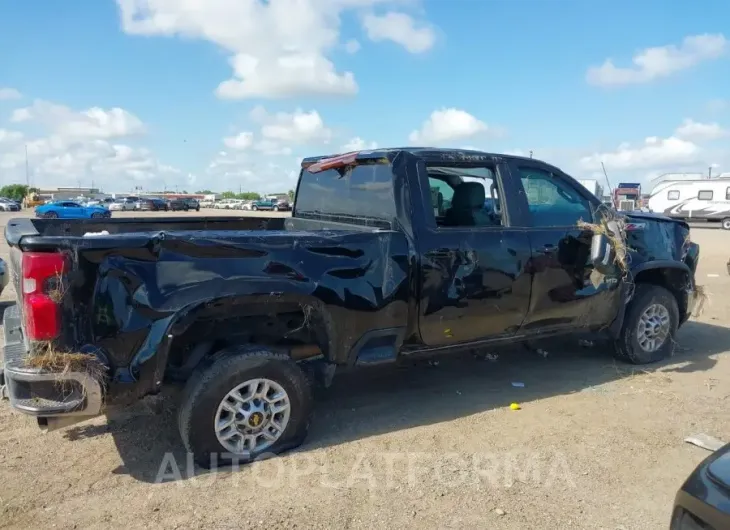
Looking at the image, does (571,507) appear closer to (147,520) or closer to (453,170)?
(147,520)

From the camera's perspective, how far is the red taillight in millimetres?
3068

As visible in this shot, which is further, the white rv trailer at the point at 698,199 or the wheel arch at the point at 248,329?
the white rv trailer at the point at 698,199

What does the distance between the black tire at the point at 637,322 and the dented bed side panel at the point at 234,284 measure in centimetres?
263

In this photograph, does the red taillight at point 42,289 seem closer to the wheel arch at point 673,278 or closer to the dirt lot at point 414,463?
the dirt lot at point 414,463

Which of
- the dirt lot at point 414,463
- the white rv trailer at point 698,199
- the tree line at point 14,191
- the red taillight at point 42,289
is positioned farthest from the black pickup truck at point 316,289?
the tree line at point 14,191

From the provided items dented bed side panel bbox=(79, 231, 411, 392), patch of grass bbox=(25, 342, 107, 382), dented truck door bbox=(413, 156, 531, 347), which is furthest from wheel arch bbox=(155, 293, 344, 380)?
dented truck door bbox=(413, 156, 531, 347)

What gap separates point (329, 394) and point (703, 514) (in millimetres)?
3149

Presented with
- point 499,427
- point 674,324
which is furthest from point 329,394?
point 674,324

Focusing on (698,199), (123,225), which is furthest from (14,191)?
(123,225)

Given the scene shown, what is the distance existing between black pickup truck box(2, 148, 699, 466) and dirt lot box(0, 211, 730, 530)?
41cm

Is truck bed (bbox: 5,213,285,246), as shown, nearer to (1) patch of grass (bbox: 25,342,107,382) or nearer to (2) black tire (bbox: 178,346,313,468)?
(1) patch of grass (bbox: 25,342,107,382)

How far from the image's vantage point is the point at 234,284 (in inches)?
138

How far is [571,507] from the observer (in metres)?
3.22

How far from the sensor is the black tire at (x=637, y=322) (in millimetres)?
5555
